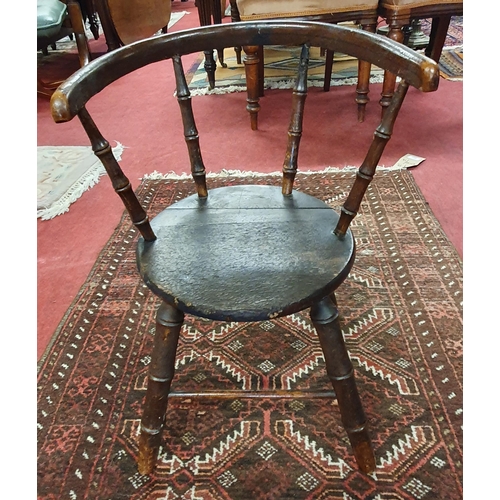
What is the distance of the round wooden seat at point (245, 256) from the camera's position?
2.72 feet

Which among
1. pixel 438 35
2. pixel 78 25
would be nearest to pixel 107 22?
pixel 78 25

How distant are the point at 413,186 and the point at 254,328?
1.09 m

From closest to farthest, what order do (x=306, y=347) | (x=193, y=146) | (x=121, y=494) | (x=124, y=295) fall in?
1. (x=121, y=494)
2. (x=193, y=146)
3. (x=306, y=347)
4. (x=124, y=295)

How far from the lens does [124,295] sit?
159 cm

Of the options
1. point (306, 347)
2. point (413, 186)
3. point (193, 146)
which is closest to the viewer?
point (193, 146)

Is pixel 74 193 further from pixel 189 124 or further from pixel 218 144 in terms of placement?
pixel 189 124

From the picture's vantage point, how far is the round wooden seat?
2.72 ft

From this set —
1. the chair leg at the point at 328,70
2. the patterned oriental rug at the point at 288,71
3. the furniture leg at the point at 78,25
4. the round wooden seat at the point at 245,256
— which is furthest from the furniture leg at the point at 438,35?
the round wooden seat at the point at 245,256

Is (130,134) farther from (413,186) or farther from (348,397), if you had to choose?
(348,397)

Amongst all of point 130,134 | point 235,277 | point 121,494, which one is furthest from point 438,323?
point 130,134

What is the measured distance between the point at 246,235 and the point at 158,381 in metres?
0.36

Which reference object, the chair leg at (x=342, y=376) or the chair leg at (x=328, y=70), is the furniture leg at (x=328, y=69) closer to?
the chair leg at (x=328, y=70)

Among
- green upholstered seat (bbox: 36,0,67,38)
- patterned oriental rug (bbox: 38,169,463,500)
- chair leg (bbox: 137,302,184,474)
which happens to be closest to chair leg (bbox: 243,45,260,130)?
patterned oriental rug (bbox: 38,169,463,500)

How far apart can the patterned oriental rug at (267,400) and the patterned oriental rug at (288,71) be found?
1.95m
